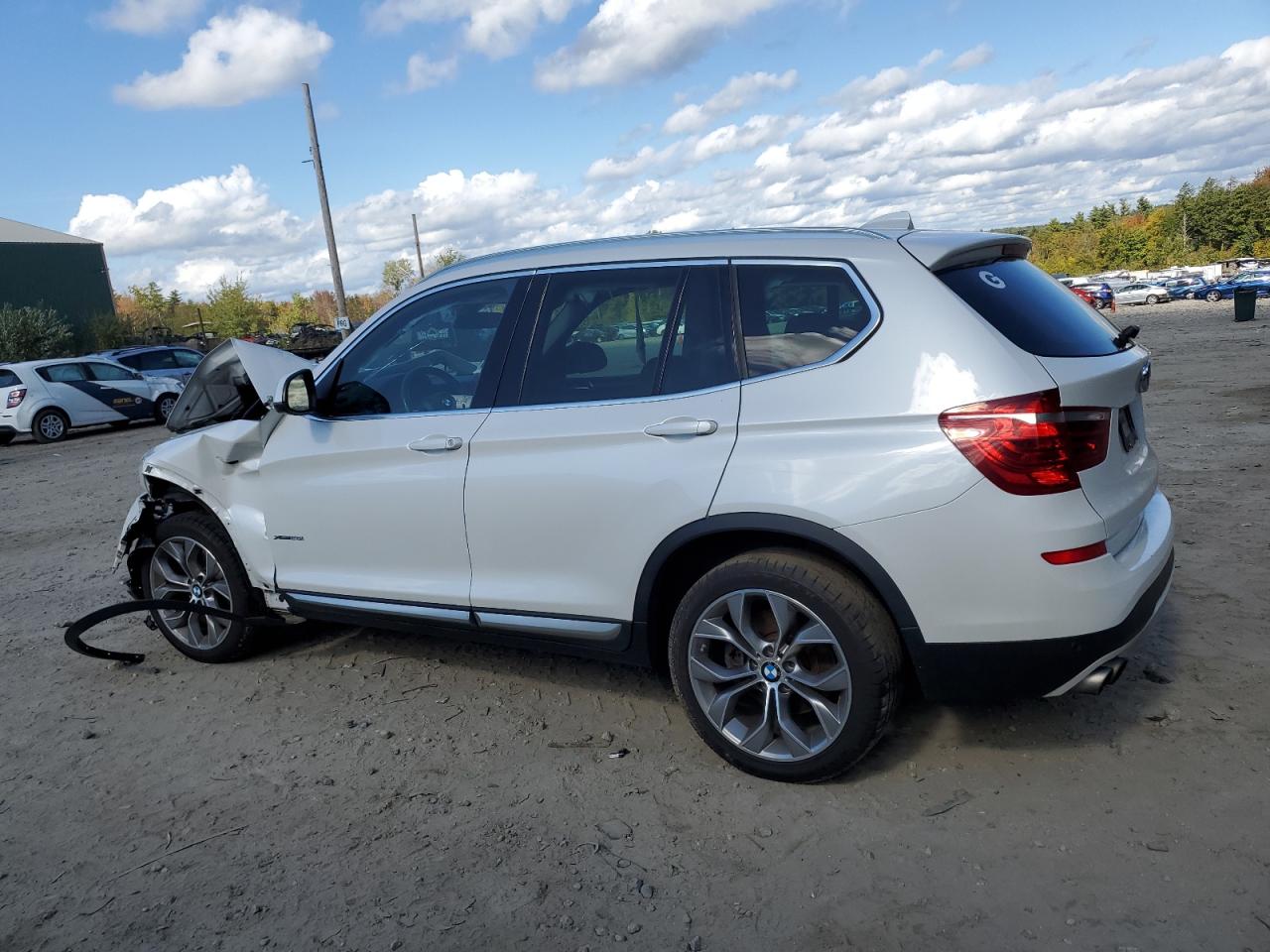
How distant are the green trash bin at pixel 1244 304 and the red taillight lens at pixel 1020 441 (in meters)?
29.6

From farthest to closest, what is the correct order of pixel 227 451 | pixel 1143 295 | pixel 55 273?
pixel 1143 295, pixel 55 273, pixel 227 451

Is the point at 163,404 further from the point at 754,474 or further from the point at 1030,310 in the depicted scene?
the point at 1030,310

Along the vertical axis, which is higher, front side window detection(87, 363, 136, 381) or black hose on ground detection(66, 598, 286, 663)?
front side window detection(87, 363, 136, 381)

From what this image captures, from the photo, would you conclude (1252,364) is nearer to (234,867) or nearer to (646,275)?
(646,275)

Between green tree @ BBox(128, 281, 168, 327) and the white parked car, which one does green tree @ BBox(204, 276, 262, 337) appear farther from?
the white parked car

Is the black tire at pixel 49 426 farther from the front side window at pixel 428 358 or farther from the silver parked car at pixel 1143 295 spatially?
the silver parked car at pixel 1143 295

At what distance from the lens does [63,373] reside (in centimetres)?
1817

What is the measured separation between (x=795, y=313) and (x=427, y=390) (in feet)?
5.32

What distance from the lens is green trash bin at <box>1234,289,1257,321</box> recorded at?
27.4 metres

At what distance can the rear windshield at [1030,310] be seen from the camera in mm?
3027

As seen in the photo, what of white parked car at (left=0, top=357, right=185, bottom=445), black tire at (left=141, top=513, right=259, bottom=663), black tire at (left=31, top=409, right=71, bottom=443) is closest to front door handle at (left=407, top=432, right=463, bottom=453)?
black tire at (left=141, top=513, right=259, bottom=663)

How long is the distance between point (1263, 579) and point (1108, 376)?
8.62ft

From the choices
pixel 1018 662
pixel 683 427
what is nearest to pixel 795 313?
pixel 683 427

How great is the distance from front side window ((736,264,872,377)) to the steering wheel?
129 centimetres
